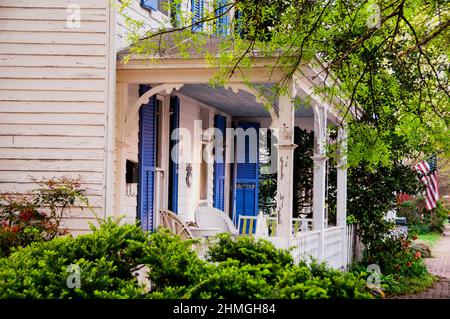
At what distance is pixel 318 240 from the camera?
11516mm

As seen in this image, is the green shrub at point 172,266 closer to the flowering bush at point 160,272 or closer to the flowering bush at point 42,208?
the flowering bush at point 160,272

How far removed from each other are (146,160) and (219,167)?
4331 millimetres

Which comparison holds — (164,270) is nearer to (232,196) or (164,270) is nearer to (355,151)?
(355,151)

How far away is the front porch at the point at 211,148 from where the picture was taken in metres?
9.04

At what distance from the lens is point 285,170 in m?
8.94

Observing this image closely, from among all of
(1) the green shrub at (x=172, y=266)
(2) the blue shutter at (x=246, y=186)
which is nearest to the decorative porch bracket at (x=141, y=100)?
(1) the green shrub at (x=172, y=266)

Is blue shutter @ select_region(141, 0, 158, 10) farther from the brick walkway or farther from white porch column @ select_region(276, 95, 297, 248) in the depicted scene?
the brick walkway

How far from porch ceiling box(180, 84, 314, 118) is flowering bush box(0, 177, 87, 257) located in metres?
3.09

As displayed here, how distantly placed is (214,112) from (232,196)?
2256 millimetres

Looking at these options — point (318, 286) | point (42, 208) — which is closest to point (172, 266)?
point (318, 286)

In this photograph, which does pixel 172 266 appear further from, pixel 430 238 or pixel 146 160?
pixel 430 238
